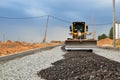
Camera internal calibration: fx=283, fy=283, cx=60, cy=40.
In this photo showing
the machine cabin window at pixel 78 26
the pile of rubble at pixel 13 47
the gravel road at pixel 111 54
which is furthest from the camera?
the machine cabin window at pixel 78 26

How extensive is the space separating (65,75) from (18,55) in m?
9.44

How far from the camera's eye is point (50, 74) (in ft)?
36.1

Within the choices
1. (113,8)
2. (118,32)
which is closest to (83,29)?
(113,8)

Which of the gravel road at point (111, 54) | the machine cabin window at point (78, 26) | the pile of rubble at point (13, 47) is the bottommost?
the gravel road at point (111, 54)

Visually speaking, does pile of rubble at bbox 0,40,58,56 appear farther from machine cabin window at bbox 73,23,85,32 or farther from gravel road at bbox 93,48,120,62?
gravel road at bbox 93,48,120,62

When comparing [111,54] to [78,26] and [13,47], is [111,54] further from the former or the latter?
[13,47]

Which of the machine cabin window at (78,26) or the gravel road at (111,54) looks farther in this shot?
the machine cabin window at (78,26)

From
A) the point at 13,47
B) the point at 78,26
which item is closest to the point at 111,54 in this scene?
the point at 78,26

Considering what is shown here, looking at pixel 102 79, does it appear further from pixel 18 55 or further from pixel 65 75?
pixel 18 55

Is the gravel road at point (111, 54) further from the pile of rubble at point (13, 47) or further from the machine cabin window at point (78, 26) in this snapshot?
the pile of rubble at point (13, 47)

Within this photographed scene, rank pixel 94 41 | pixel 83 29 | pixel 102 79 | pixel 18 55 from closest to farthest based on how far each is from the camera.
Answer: pixel 102 79 < pixel 18 55 < pixel 94 41 < pixel 83 29

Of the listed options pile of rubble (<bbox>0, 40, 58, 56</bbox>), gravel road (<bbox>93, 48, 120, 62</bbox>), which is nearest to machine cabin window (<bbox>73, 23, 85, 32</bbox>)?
gravel road (<bbox>93, 48, 120, 62</bbox>)

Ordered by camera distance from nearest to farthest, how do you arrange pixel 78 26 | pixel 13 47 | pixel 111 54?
pixel 111 54 → pixel 78 26 → pixel 13 47

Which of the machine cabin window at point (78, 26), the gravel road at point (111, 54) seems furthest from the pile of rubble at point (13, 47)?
the gravel road at point (111, 54)
